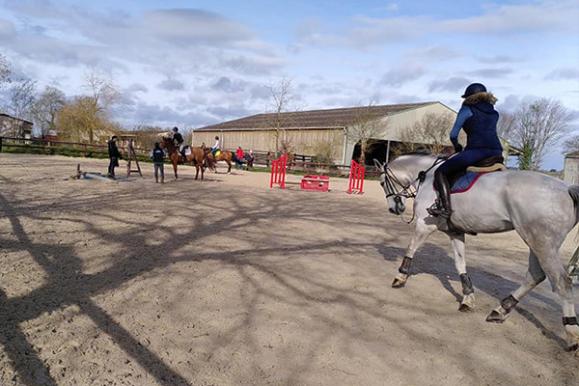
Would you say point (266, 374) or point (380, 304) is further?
point (380, 304)

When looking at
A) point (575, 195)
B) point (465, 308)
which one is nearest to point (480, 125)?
point (575, 195)

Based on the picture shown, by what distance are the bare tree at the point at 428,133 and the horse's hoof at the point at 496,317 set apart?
3325cm

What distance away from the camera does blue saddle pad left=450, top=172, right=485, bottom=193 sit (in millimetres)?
4547

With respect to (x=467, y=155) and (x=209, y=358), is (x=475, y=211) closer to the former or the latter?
(x=467, y=155)

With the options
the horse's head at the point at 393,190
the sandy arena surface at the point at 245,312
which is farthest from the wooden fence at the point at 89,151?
the horse's head at the point at 393,190

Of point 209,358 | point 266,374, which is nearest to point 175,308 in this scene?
point 209,358

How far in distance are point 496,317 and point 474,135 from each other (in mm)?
2065

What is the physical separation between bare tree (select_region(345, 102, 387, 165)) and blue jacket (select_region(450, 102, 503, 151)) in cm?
3137

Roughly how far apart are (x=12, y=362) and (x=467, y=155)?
4752mm

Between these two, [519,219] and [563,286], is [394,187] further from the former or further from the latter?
[563,286]

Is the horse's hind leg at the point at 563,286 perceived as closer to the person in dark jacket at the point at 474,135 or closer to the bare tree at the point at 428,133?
the person in dark jacket at the point at 474,135

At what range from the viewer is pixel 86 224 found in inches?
287

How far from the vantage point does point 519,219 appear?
4117 millimetres

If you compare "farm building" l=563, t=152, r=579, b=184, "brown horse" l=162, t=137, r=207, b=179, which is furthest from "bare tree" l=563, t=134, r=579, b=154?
"brown horse" l=162, t=137, r=207, b=179
